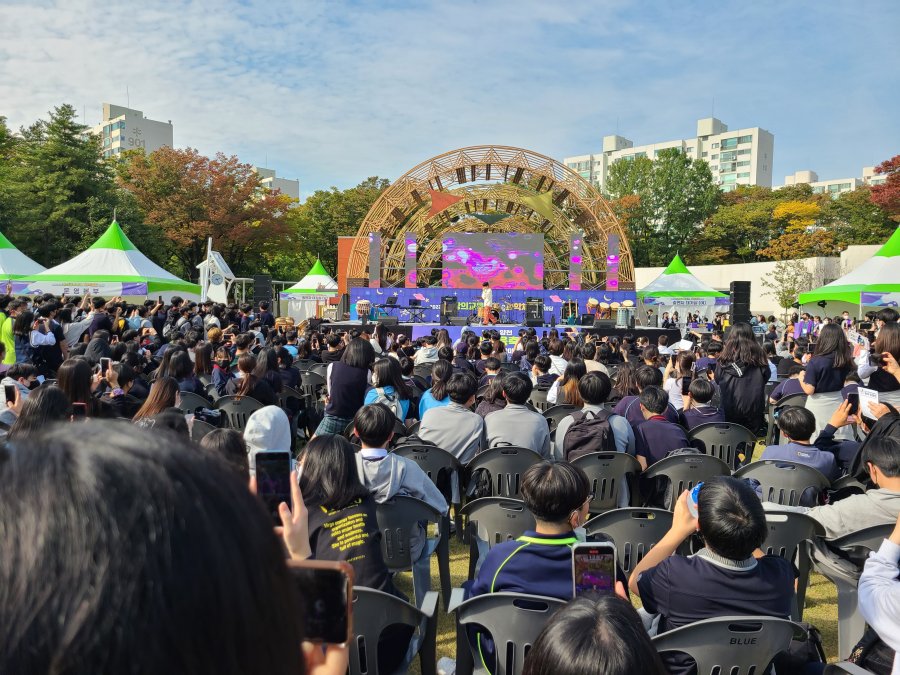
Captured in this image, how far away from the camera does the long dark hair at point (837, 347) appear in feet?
16.2

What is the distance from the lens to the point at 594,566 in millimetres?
1589

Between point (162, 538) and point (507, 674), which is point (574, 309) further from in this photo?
point (162, 538)

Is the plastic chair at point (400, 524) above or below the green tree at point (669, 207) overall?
below

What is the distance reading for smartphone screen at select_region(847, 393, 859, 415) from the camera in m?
3.90

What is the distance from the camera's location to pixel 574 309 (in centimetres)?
2209

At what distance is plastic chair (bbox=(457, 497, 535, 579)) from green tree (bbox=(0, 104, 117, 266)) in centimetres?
2761

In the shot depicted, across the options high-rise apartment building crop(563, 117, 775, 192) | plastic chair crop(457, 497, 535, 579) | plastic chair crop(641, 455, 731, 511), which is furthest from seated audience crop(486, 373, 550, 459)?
high-rise apartment building crop(563, 117, 775, 192)

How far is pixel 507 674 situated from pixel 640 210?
42.7 metres

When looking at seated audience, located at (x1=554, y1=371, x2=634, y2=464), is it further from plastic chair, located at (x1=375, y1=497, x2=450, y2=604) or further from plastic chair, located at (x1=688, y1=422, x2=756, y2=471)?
plastic chair, located at (x1=375, y1=497, x2=450, y2=604)

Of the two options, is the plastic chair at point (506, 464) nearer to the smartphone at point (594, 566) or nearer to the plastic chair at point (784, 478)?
the plastic chair at point (784, 478)

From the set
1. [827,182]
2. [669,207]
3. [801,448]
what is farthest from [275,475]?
[827,182]

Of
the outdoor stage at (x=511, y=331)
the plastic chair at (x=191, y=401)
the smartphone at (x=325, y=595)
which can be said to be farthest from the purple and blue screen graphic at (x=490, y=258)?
the smartphone at (x=325, y=595)

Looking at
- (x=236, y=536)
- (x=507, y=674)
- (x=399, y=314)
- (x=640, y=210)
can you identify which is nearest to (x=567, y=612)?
(x=236, y=536)

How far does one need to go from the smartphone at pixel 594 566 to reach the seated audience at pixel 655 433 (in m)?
2.68
